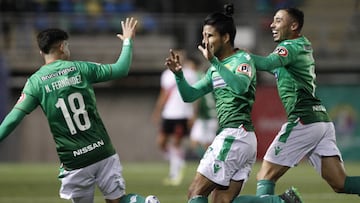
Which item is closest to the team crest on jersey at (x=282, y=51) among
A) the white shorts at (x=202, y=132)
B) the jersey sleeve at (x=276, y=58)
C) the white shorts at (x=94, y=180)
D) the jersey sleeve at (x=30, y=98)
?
the jersey sleeve at (x=276, y=58)

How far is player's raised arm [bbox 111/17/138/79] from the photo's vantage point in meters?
10.7

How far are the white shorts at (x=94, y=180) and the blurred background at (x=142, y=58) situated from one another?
16.8 meters

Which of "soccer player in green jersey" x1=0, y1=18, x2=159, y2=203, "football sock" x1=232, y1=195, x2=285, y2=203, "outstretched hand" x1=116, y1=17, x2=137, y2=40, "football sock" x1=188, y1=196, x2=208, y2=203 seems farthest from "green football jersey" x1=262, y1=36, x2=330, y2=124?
"soccer player in green jersey" x1=0, y1=18, x2=159, y2=203

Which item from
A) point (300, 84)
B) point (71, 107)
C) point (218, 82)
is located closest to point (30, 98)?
point (71, 107)

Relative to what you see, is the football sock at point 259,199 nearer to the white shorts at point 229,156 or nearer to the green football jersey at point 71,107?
the white shorts at point 229,156

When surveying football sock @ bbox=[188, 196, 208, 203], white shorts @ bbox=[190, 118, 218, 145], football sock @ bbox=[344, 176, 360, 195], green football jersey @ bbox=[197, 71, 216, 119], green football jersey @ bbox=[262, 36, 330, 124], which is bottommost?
white shorts @ bbox=[190, 118, 218, 145]

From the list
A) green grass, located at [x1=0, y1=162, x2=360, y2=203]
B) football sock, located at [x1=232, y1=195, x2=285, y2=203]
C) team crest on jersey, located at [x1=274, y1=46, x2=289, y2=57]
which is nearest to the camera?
football sock, located at [x1=232, y1=195, x2=285, y2=203]

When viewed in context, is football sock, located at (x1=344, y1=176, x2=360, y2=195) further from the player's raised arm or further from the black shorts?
the black shorts

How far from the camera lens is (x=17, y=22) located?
30.0m

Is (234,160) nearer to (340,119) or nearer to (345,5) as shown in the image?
(340,119)

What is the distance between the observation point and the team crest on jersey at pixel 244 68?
10.5m

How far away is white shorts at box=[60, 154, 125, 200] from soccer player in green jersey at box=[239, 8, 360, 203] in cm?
180

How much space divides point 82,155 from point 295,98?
254 centimetres

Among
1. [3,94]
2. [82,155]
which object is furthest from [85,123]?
[3,94]
